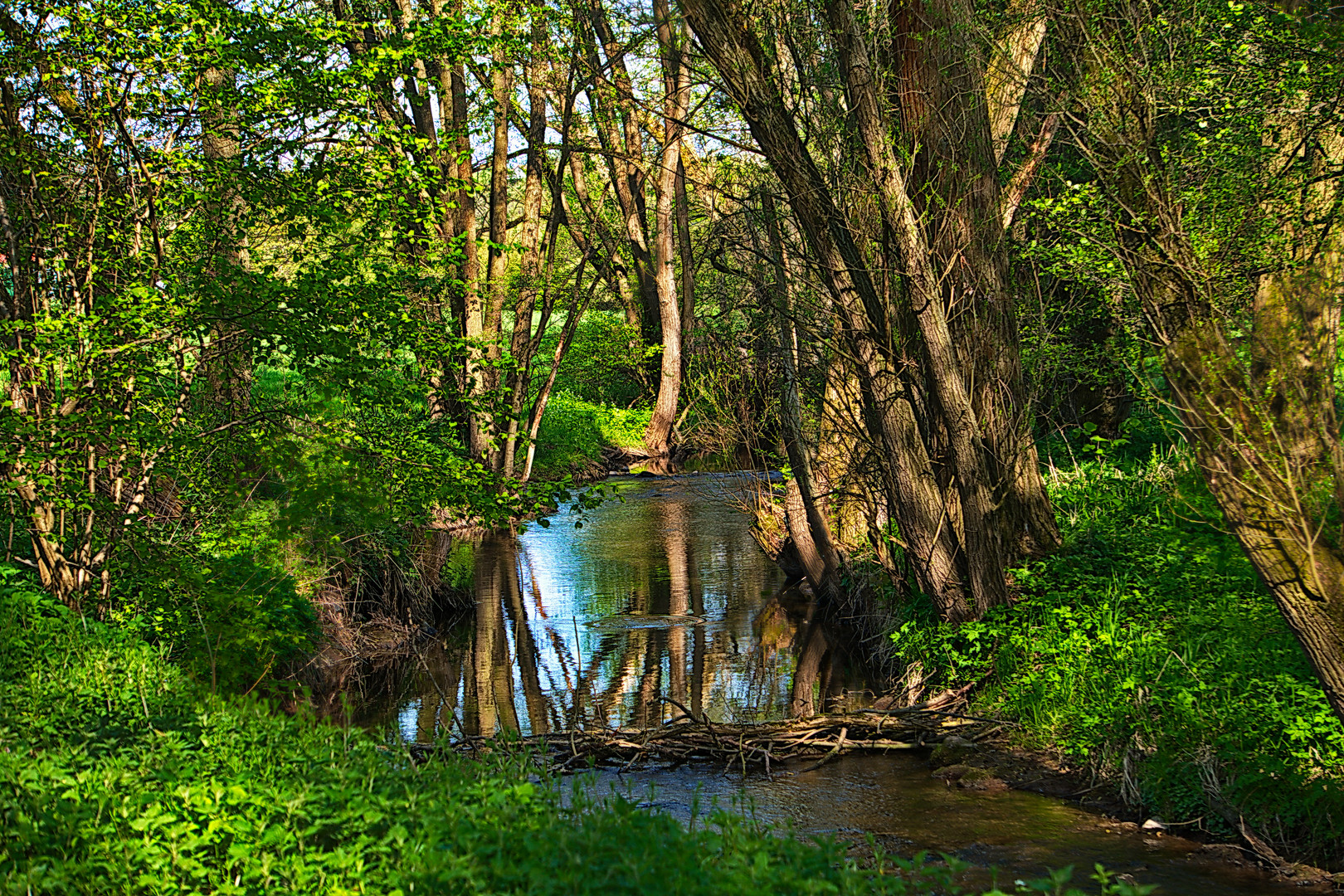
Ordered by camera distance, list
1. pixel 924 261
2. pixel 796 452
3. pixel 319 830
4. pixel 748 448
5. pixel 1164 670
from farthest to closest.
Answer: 1. pixel 748 448
2. pixel 796 452
3. pixel 924 261
4. pixel 1164 670
5. pixel 319 830

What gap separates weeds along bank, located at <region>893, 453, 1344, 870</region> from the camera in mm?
6117

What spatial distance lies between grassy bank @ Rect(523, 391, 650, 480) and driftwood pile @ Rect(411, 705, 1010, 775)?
1447cm

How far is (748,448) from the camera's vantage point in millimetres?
12414

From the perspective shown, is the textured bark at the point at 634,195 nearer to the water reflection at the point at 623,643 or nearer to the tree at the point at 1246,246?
the water reflection at the point at 623,643

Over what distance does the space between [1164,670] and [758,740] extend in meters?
2.96

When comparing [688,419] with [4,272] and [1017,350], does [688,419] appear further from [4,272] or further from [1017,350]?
[4,272]

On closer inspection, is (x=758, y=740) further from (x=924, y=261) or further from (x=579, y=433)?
(x=579, y=433)

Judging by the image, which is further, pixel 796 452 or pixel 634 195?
pixel 634 195

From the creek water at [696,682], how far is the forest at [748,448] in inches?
3.7

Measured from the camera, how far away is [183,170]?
787 centimetres

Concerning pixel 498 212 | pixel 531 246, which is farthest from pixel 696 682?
pixel 498 212

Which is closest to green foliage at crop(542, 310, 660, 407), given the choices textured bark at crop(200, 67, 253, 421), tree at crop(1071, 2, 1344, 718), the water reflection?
the water reflection

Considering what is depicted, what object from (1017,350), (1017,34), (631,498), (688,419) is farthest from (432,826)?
(688,419)

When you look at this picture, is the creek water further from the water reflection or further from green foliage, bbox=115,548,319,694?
green foliage, bbox=115,548,319,694
